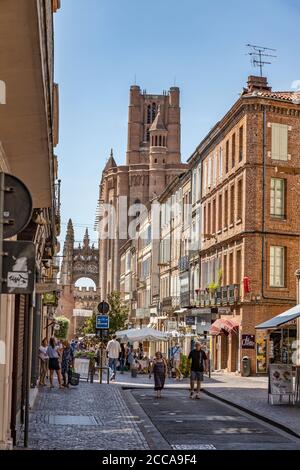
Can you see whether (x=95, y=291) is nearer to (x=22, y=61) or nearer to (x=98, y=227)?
(x=98, y=227)

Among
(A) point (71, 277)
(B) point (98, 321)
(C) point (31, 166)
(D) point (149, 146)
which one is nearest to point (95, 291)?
(A) point (71, 277)

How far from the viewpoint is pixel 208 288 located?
162 ft

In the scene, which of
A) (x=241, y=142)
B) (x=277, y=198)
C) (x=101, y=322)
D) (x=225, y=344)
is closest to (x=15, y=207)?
(x=101, y=322)

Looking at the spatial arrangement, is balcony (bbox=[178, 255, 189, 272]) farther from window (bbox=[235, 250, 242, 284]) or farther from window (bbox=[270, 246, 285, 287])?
window (bbox=[270, 246, 285, 287])

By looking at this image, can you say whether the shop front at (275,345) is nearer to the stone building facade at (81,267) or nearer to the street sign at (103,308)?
the street sign at (103,308)

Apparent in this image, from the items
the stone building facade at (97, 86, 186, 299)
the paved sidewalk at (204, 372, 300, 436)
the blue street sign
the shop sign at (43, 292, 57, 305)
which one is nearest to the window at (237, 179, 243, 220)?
the paved sidewalk at (204, 372, 300, 436)

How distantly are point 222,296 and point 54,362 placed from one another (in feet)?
64.0

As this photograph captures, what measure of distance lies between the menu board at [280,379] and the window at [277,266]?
2070 cm

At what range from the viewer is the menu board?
2153 cm

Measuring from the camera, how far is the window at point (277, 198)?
42.8 meters

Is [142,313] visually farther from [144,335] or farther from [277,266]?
[144,335]

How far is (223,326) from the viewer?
1737 inches

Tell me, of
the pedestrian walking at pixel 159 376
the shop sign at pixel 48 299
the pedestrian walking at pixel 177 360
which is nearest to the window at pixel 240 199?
the pedestrian walking at pixel 177 360

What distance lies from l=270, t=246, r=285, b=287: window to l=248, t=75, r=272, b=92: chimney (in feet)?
29.1
